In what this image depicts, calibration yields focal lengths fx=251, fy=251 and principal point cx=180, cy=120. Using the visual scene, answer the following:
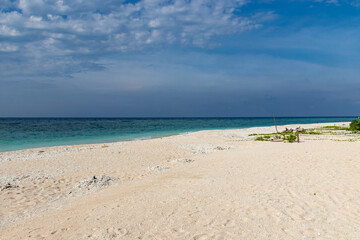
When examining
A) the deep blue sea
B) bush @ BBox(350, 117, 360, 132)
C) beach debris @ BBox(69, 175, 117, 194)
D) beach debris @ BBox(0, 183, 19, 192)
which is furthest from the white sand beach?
bush @ BBox(350, 117, 360, 132)

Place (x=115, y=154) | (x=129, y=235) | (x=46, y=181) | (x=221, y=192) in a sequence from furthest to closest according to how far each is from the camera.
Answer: (x=115, y=154) → (x=46, y=181) → (x=221, y=192) → (x=129, y=235)

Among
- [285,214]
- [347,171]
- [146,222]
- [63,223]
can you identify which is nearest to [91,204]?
[63,223]

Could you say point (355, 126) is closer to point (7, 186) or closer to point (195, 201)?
point (195, 201)

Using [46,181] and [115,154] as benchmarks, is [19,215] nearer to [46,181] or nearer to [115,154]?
[46,181]

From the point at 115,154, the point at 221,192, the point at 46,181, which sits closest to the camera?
the point at 221,192

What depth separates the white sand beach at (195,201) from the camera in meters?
5.61

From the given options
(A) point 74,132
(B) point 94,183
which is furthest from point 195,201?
(A) point 74,132

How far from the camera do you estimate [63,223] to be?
6363 mm

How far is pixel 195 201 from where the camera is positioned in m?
7.35

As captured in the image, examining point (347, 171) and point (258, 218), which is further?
point (347, 171)

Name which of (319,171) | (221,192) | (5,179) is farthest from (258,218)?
(5,179)

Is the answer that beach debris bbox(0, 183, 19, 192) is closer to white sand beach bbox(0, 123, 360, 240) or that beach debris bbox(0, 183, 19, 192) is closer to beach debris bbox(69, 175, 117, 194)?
white sand beach bbox(0, 123, 360, 240)

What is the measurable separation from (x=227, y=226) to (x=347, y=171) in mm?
7418

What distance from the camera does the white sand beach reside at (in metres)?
5.61
